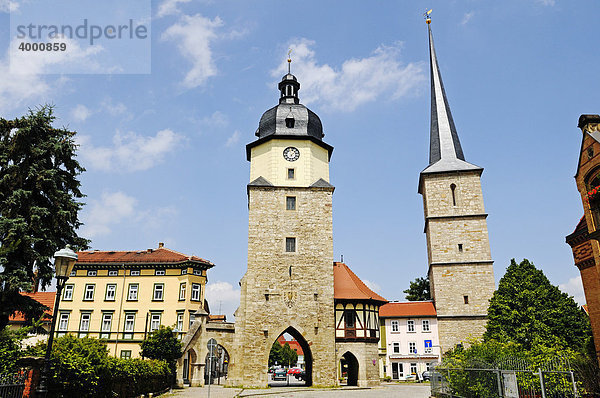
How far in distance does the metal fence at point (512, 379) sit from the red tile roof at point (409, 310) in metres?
25.1

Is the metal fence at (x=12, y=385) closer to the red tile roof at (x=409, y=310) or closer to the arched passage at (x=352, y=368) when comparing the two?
the arched passage at (x=352, y=368)

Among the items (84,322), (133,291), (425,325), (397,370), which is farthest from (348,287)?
(84,322)

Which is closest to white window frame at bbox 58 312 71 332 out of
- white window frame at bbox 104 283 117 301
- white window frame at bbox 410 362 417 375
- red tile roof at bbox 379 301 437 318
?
white window frame at bbox 104 283 117 301

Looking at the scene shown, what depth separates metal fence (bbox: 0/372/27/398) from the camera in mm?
8121

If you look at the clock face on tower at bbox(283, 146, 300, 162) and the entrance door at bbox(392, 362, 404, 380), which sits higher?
the clock face on tower at bbox(283, 146, 300, 162)

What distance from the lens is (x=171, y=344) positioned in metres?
26.0

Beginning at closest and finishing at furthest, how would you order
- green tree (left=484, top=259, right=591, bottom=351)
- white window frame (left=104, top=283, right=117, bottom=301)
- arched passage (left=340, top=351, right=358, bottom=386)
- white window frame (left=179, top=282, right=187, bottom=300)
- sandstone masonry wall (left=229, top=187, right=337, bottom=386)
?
green tree (left=484, top=259, right=591, bottom=351) → sandstone masonry wall (left=229, top=187, right=337, bottom=386) → arched passage (left=340, top=351, right=358, bottom=386) → white window frame (left=179, top=282, right=187, bottom=300) → white window frame (left=104, top=283, right=117, bottom=301)

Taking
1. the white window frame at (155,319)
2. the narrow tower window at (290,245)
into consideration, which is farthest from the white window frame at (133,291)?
the narrow tower window at (290,245)

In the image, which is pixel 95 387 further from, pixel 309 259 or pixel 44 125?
pixel 309 259

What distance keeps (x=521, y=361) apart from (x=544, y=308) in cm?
1570

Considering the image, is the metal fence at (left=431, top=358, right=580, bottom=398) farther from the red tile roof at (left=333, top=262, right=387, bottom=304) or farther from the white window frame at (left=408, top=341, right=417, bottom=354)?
the white window frame at (left=408, top=341, right=417, bottom=354)

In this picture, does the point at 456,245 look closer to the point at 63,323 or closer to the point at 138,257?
the point at 138,257

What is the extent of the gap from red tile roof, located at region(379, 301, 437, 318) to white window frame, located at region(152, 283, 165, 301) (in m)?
20.6

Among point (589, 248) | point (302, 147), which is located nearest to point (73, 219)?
point (302, 147)
